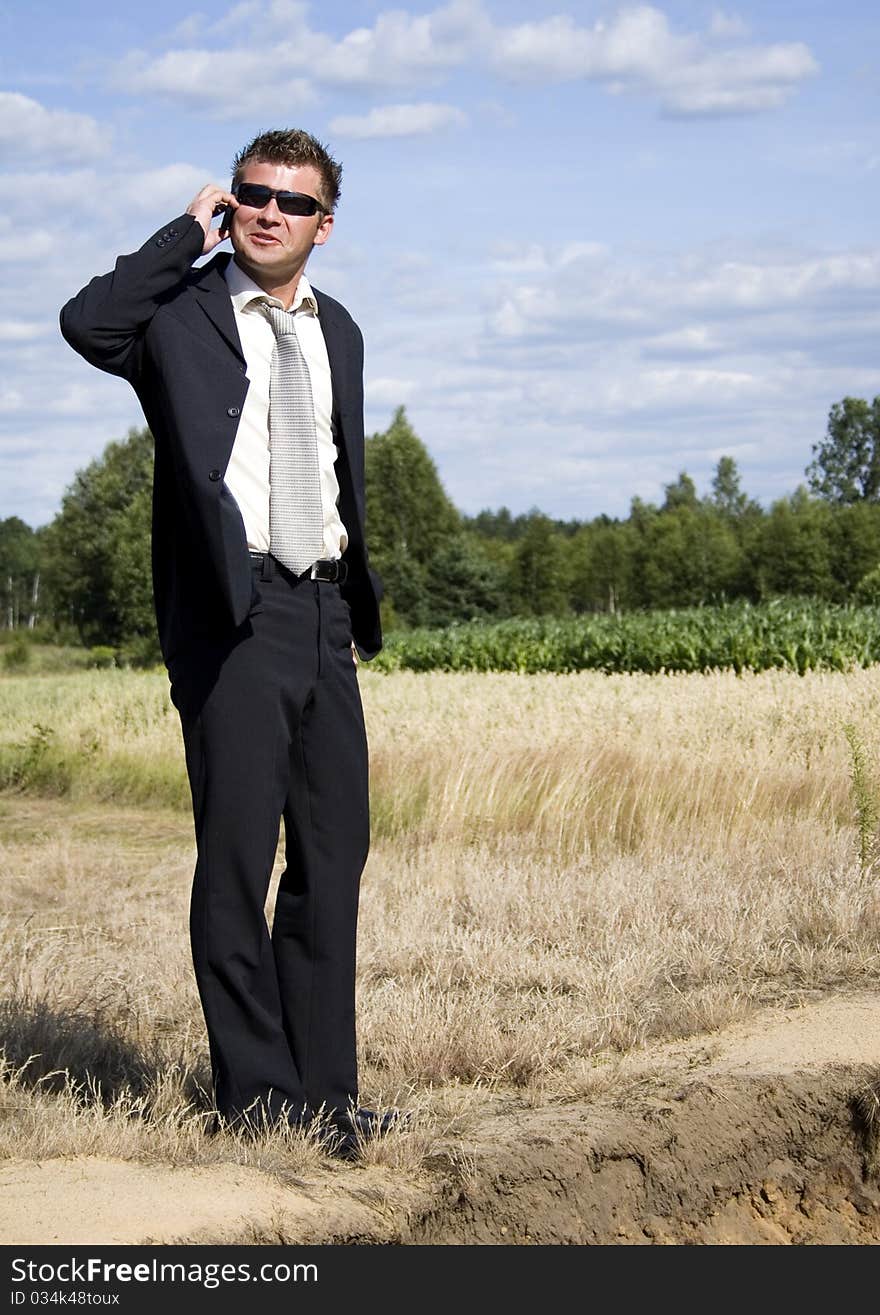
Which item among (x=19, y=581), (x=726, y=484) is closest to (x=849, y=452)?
(x=726, y=484)

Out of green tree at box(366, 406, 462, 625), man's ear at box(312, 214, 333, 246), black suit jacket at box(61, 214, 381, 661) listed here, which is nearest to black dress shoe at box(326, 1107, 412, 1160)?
black suit jacket at box(61, 214, 381, 661)

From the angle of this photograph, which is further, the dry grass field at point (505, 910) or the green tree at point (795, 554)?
the green tree at point (795, 554)

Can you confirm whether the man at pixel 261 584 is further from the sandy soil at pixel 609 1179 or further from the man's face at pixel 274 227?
the sandy soil at pixel 609 1179

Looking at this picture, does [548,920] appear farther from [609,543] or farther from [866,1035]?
[609,543]

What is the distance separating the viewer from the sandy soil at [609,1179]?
337cm

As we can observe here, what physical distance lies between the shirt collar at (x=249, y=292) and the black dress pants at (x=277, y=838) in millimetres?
697

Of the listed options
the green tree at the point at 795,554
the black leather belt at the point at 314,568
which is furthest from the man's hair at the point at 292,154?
the green tree at the point at 795,554

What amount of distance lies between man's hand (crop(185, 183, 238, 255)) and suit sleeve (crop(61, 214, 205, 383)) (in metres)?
0.03

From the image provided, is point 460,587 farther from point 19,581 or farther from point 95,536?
point 19,581

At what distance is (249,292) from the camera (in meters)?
3.86

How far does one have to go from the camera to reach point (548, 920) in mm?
6375

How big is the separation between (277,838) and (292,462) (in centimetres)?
95

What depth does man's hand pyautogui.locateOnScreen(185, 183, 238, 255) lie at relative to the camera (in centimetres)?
377
